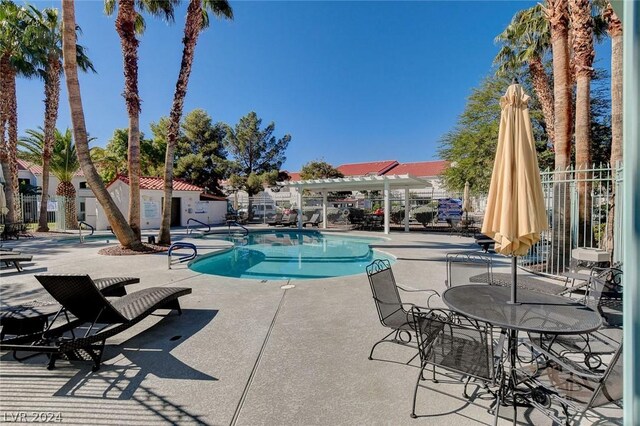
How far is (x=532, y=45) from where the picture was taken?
12.4 m

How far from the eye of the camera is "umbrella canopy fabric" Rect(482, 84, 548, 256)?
2.63m

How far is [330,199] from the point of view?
30.9 m

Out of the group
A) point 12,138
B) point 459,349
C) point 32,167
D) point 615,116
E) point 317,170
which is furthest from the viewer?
point 317,170

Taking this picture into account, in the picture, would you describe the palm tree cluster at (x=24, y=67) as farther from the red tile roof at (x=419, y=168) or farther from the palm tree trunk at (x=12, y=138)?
the red tile roof at (x=419, y=168)

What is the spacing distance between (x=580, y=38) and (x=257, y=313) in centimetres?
980

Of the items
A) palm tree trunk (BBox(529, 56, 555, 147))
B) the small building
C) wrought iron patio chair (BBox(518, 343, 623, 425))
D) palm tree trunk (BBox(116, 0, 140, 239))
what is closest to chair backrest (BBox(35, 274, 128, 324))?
wrought iron patio chair (BBox(518, 343, 623, 425))

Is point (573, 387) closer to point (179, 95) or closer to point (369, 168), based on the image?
point (179, 95)

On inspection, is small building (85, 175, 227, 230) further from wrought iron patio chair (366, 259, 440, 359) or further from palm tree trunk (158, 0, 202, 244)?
wrought iron patio chair (366, 259, 440, 359)

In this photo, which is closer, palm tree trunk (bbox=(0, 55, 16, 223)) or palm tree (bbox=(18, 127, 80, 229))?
palm tree trunk (bbox=(0, 55, 16, 223))

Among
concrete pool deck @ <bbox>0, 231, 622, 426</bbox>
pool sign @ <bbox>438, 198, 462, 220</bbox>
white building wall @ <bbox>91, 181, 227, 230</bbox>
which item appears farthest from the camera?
pool sign @ <bbox>438, 198, 462, 220</bbox>

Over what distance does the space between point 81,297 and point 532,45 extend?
16.8 meters

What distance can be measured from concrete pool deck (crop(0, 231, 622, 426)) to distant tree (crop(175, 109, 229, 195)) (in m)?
22.9

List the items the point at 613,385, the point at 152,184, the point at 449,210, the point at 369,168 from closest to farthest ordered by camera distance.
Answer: the point at 613,385, the point at 449,210, the point at 152,184, the point at 369,168

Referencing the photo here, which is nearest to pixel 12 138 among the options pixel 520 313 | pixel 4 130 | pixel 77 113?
pixel 4 130
